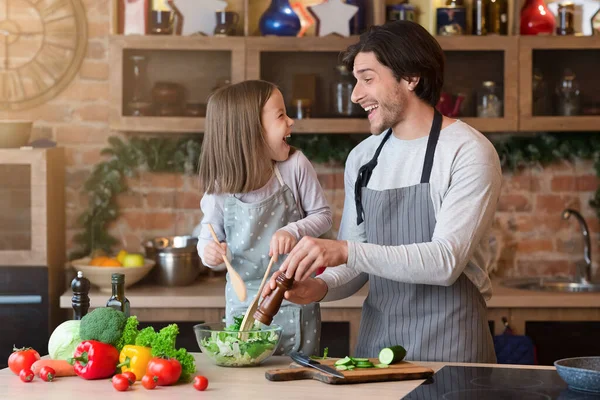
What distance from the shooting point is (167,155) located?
439 centimetres

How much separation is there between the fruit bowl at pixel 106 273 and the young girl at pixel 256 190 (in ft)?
4.03

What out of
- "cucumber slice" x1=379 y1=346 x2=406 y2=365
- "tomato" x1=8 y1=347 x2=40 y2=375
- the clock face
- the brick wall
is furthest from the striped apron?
the clock face

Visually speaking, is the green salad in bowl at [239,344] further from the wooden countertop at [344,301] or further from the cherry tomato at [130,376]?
the wooden countertop at [344,301]

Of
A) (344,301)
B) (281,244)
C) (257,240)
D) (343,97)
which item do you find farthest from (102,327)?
(343,97)

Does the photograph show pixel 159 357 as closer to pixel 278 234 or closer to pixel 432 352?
pixel 278 234

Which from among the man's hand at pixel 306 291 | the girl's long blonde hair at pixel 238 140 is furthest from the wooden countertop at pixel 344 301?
the man's hand at pixel 306 291

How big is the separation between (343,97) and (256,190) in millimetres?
1485

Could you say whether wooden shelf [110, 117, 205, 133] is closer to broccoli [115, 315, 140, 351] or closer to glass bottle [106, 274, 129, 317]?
glass bottle [106, 274, 129, 317]

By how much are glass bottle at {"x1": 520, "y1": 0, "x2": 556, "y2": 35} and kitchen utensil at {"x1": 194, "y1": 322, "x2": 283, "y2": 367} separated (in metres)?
2.51

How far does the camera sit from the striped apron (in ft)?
7.79

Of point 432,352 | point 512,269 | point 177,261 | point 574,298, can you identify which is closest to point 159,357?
point 432,352

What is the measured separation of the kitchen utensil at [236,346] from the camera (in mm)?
2148

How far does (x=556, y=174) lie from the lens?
4.50 m

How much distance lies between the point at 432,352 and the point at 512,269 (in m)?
2.25
